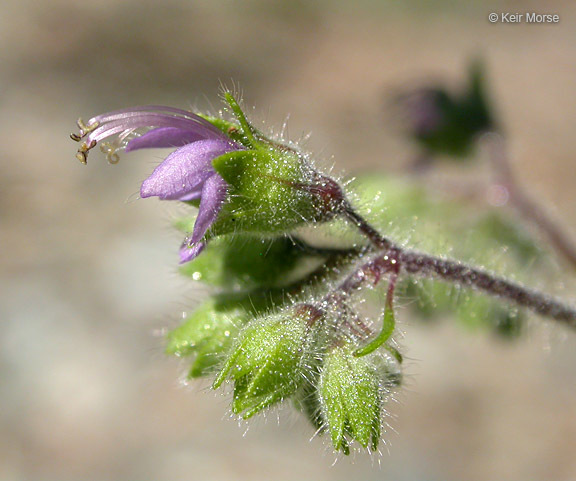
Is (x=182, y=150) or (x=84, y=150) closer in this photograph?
(x=182, y=150)

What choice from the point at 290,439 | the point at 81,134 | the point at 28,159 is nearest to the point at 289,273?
the point at 81,134

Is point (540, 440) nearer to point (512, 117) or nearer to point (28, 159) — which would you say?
point (512, 117)

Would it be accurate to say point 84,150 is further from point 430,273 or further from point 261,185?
point 430,273

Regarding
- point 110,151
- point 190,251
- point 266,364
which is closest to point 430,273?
point 266,364

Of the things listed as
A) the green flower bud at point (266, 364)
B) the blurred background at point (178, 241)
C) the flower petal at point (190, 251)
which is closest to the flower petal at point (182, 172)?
the flower petal at point (190, 251)

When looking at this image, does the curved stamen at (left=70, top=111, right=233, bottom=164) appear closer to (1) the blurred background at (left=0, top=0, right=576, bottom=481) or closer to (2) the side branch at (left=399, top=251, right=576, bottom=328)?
(2) the side branch at (left=399, top=251, right=576, bottom=328)

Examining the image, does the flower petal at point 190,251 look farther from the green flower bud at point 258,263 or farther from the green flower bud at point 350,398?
the green flower bud at point 350,398
